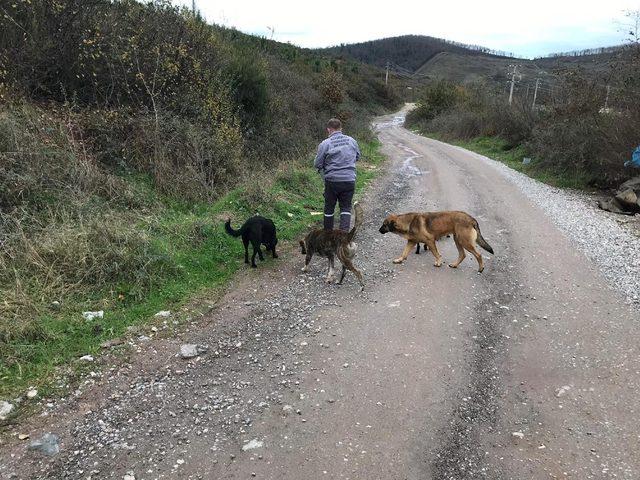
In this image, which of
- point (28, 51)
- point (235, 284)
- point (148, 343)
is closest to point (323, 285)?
point (235, 284)

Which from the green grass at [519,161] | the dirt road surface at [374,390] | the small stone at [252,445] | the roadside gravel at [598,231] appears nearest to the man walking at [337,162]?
the dirt road surface at [374,390]

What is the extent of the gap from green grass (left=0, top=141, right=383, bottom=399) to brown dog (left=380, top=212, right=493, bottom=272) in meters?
2.34

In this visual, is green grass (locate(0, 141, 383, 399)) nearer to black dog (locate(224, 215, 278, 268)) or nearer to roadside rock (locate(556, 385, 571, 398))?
black dog (locate(224, 215, 278, 268))

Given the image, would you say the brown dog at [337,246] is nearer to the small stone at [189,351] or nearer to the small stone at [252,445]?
the small stone at [189,351]

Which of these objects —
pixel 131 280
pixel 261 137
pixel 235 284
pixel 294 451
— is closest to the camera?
pixel 294 451

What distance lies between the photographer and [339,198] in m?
8.50

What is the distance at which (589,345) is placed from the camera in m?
5.51

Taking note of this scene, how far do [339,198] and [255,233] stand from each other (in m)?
1.96

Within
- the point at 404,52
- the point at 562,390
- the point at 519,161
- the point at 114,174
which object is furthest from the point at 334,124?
the point at 404,52

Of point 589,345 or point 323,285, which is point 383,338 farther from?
point 589,345

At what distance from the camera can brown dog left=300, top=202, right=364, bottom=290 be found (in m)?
6.93

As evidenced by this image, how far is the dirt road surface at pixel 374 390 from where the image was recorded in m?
3.67

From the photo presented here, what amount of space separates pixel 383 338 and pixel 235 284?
8.50 feet

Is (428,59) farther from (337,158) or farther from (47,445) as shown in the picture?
(47,445)
